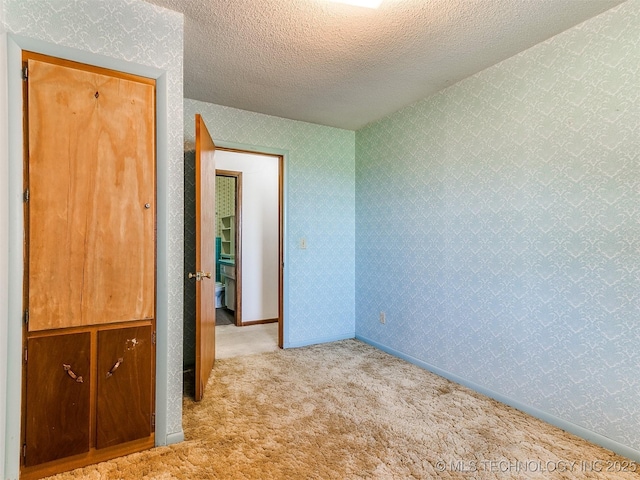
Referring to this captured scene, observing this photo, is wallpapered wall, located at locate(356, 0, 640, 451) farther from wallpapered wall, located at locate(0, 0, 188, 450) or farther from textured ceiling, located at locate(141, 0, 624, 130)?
wallpapered wall, located at locate(0, 0, 188, 450)

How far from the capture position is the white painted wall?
4441 mm

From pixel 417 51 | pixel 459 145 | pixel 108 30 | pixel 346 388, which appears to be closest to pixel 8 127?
pixel 108 30

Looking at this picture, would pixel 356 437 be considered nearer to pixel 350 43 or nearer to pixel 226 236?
pixel 350 43

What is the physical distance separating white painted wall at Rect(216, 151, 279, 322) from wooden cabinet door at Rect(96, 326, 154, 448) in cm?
268

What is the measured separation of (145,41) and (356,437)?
2.42m

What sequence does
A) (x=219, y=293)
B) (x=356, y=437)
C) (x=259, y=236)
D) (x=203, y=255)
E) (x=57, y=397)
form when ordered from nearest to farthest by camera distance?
(x=57, y=397), (x=356, y=437), (x=203, y=255), (x=259, y=236), (x=219, y=293)

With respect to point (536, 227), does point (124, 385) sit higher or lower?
lower

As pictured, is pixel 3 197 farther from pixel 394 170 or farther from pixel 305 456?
pixel 394 170

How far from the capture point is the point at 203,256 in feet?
7.68

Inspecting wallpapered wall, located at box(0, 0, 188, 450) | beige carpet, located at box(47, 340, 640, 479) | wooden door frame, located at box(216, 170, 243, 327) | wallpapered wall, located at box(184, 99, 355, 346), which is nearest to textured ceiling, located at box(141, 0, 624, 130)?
wallpapered wall, located at box(0, 0, 188, 450)

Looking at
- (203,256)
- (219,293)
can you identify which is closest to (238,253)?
(219,293)

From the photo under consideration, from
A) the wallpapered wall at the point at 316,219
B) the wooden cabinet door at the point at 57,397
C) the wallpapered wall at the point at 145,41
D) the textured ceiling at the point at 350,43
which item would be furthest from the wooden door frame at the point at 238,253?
the wooden cabinet door at the point at 57,397

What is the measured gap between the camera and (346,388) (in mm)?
2525

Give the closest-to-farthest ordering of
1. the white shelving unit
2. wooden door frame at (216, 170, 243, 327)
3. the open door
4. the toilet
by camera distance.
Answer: the open door
wooden door frame at (216, 170, 243, 327)
the toilet
the white shelving unit
